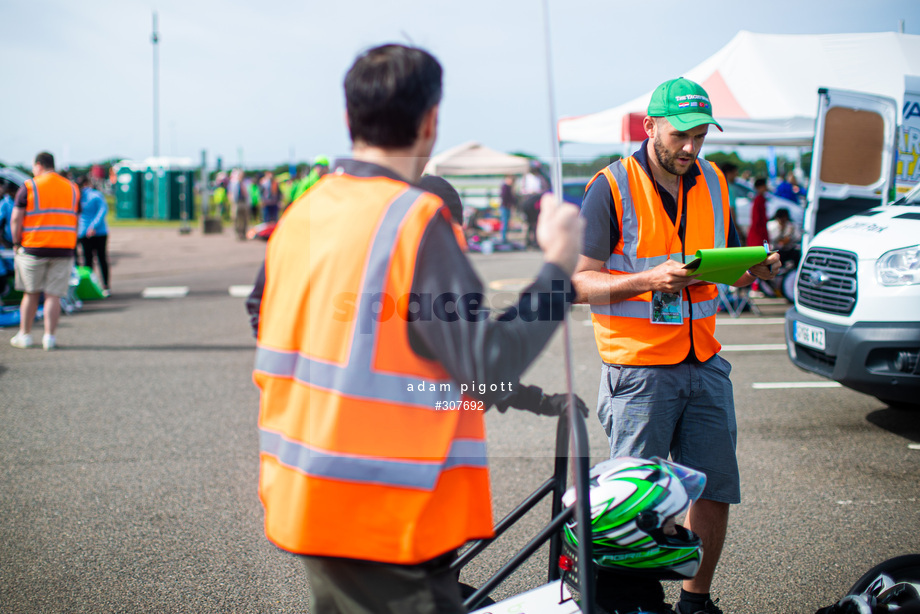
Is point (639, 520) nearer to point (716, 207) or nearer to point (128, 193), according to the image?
point (716, 207)

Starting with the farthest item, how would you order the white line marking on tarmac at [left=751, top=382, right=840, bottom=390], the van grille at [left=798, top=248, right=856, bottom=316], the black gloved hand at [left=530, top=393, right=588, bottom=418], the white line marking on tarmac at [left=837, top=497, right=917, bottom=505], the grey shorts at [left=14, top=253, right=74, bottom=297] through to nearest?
the grey shorts at [left=14, top=253, right=74, bottom=297]
the white line marking on tarmac at [left=751, top=382, right=840, bottom=390]
the van grille at [left=798, top=248, right=856, bottom=316]
the white line marking on tarmac at [left=837, top=497, right=917, bottom=505]
the black gloved hand at [left=530, top=393, right=588, bottom=418]

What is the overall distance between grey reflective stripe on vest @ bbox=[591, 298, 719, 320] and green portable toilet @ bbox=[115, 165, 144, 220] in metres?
28.9

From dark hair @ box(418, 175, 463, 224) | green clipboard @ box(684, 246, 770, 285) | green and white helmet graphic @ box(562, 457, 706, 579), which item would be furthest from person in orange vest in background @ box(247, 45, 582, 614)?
green clipboard @ box(684, 246, 770, 285)

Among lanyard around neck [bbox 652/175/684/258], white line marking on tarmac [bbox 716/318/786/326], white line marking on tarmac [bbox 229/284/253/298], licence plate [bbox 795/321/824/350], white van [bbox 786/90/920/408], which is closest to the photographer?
lanyard around neck [bbox 652/175/684/258]

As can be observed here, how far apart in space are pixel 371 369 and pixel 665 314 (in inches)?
60.2

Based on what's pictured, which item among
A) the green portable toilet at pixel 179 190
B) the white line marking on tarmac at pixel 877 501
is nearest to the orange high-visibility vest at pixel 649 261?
the white line marking on tarmac at pixel 877 501

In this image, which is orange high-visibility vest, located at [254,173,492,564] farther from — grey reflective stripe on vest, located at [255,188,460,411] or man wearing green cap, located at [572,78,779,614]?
man wearing green cap, located at [572,78,779,614]

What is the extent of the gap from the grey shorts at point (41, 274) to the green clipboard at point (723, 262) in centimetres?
757

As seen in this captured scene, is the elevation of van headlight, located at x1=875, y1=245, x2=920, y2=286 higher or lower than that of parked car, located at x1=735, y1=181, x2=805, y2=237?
lower

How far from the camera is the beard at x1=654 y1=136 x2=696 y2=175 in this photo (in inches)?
103

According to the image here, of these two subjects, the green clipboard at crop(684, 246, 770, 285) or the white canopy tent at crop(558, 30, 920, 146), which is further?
the white canopy tent at crop(558, 30, 920, 146)

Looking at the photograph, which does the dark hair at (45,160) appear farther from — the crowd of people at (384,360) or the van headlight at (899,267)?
the van headlight at (899,267)

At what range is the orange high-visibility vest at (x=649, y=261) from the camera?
8.55ft

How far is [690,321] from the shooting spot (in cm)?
263
